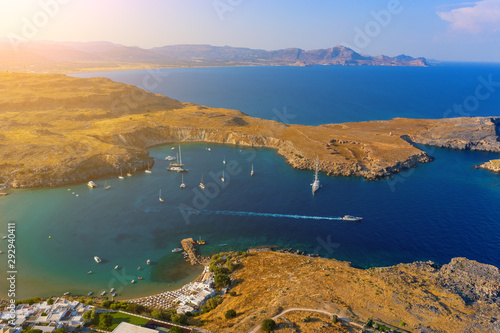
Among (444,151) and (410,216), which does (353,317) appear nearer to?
(410,216)

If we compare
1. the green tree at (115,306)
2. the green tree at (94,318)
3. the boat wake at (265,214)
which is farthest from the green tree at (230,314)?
the boat wake at (265,214)

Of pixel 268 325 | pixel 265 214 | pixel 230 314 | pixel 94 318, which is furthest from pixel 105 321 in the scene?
pixel 265 214

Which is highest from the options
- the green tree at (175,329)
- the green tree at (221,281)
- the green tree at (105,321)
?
the green tree at (175,329)

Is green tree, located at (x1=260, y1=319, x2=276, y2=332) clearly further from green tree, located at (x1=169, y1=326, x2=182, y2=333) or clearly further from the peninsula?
the peninsula

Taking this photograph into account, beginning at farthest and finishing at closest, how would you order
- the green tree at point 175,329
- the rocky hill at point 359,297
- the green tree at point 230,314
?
the green tree at point 230,314 → the rocky hill at point 359,297 → the green tree at point 175,329

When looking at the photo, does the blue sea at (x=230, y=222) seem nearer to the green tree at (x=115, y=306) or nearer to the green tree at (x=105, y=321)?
the green tree at (x=115, y=306)

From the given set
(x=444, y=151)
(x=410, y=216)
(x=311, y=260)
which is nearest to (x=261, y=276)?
(x=311, y=260)
